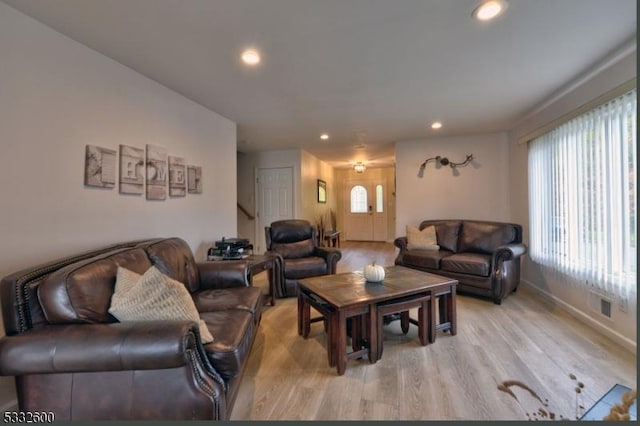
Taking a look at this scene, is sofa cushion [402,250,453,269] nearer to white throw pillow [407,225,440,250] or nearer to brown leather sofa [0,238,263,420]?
white throw pillow [407,225,440,250]

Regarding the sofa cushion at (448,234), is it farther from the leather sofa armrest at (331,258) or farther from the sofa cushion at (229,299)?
the sofa cushion at (229,299)

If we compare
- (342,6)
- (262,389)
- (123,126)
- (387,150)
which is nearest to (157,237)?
(123,126)

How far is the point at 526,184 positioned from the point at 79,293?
4771mm

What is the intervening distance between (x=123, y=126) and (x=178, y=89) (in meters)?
0.73

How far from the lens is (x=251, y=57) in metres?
2.14

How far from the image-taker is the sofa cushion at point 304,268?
3367mm

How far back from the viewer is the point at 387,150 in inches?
227

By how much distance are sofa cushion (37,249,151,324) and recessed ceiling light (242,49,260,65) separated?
1714 mm

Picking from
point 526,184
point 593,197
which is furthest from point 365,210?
point 593,197

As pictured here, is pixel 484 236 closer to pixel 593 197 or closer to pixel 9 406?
pixel 593 197

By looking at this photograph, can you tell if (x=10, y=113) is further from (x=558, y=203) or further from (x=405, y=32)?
(x=558, y=203)

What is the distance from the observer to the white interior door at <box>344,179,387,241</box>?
8484 millimetres

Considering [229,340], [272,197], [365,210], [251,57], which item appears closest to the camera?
[229,340]

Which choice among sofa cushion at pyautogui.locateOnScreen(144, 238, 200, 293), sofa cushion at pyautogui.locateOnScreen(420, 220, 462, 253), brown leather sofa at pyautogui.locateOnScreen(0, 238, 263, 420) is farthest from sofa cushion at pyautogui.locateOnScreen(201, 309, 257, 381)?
sofa cushion at pyautogui.locateOnScreen(420, 220, 462, 253)
